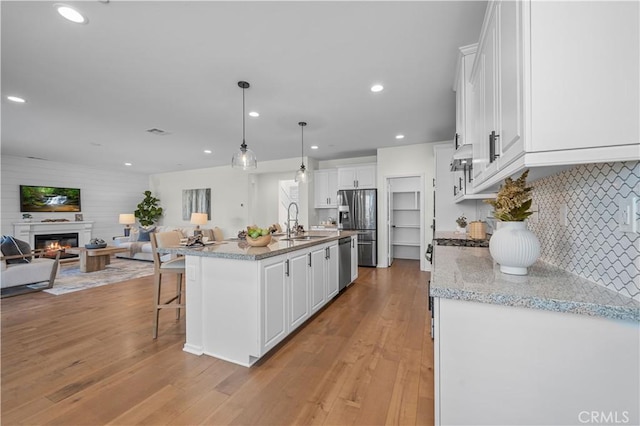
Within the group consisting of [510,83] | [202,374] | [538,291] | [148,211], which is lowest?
[202,374]

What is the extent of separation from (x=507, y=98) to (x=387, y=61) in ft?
5.39

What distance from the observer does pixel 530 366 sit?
A: 0.97 meters

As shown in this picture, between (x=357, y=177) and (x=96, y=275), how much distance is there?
18.4 feet

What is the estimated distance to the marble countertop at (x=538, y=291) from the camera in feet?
2.85

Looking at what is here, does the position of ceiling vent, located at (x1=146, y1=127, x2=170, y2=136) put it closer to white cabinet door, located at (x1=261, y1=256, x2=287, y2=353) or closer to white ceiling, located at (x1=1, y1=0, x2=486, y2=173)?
white ceiling, located at (x1=1, y1=0, x2=486, y2=173)

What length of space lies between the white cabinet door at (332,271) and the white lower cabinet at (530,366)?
7.59 feet

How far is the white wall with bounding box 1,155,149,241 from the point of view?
6410 mm

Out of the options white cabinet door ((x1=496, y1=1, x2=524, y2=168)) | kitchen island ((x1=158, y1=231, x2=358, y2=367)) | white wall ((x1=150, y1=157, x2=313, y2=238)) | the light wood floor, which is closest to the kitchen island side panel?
kitchen island ((x1=158, y1=231, x2=358, y2=367))

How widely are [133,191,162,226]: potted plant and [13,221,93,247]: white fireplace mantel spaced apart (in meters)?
1.25

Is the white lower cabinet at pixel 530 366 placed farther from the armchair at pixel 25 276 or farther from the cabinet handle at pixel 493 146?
the armchair at pixel 25 276

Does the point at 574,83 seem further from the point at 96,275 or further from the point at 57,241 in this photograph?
the point at 57,241

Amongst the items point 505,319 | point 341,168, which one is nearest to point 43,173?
point 341,168

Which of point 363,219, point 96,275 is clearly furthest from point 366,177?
point 96,275

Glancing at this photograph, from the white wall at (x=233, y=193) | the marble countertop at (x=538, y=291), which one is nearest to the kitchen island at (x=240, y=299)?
the marble countertop at (x=538, y=291)
